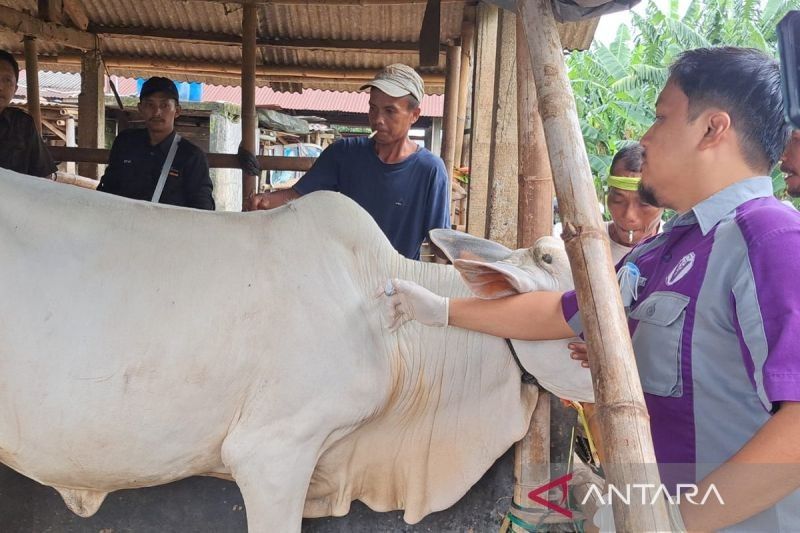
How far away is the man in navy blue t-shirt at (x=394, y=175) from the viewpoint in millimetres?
3689

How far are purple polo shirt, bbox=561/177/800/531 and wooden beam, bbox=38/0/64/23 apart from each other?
5866 mm

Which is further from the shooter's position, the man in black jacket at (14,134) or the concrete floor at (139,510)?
the man in black jacket at (14,134)

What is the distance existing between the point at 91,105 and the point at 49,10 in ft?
3.47

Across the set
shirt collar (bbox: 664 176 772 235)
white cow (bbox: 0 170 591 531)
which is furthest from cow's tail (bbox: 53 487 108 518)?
shirt collar (bbox: 664 176 772 235)

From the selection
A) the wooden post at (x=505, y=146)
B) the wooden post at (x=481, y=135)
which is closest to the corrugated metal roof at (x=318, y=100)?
the wooden post at (x=481, y=135)

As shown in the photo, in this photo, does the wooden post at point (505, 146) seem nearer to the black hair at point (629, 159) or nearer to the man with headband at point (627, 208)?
the man with headband at point (627, 208)

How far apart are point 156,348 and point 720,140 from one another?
1.55 metres

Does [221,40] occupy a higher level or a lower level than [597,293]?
higher

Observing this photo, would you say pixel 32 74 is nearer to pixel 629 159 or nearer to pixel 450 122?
pixel 450 122

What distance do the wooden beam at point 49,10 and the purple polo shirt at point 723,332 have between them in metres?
5.87

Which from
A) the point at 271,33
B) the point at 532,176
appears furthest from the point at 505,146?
the point at 271,33

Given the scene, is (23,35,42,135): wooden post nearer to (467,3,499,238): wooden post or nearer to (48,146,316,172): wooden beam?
(48,146,316,172): wooden beam

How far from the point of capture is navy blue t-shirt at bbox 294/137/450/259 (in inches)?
148

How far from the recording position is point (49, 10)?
19.8 ft
